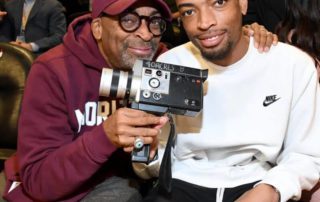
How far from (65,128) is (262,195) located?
0.54 m

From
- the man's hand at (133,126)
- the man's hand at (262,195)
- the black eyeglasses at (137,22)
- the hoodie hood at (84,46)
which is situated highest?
the black eyeglasses at (137,22)

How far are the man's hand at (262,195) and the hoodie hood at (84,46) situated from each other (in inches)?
21.6

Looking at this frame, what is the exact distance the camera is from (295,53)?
122cm

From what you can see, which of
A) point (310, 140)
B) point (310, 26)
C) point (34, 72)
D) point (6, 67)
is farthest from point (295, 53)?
point (6, 67)

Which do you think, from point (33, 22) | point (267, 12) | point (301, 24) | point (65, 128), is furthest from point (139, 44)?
point (33, 22)

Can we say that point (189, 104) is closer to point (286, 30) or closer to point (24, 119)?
point (24, 119)

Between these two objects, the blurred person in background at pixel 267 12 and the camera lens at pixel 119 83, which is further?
the blurred person in background at pixel 267 12

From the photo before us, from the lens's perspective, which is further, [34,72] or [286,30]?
[286,30]

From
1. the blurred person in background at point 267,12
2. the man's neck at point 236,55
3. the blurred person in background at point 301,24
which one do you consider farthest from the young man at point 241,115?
the blurred person in background at point 267,12

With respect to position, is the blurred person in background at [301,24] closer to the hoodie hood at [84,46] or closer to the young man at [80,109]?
the young man at [80,109]

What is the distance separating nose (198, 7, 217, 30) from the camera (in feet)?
3.68

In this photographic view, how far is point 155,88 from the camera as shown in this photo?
3.20 ft

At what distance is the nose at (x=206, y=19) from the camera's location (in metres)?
1.12

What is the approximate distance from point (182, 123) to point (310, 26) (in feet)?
2.17
